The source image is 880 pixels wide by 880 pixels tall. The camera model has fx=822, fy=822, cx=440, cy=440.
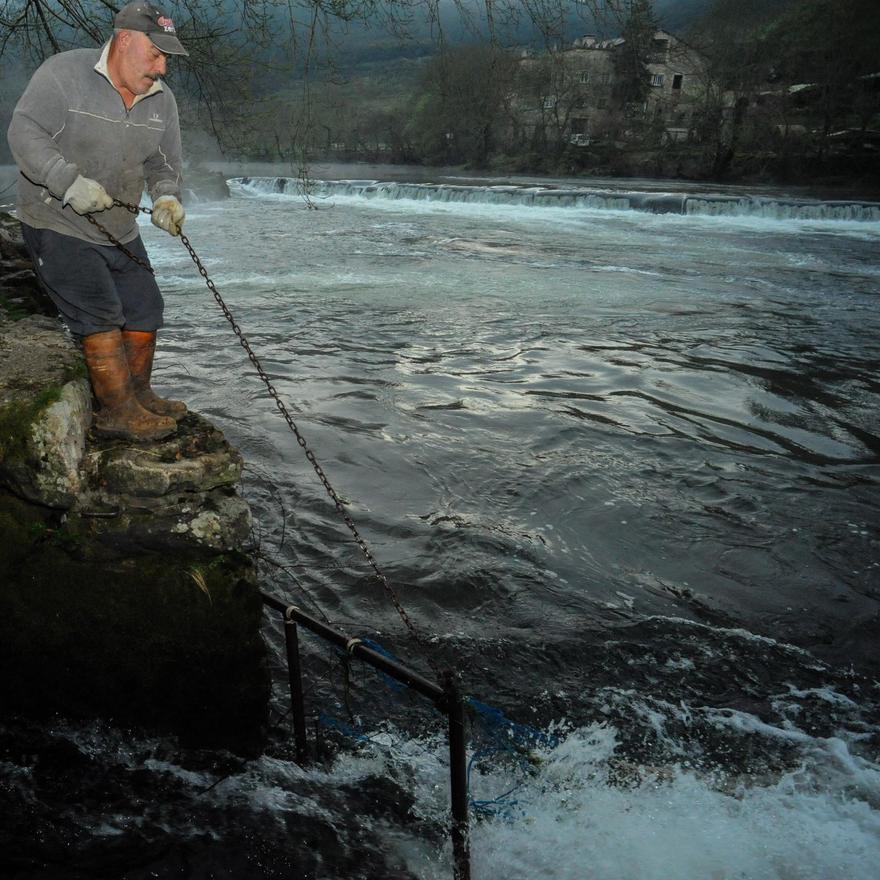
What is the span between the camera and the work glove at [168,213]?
3939 millimetres

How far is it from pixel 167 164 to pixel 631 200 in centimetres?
2843

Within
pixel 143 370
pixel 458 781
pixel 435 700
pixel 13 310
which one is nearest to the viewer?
pixel 435 700

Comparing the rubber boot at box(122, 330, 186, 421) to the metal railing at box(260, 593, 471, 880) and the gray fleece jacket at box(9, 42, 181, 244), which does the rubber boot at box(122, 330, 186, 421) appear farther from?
the metal railing at box(260, 593, 471, 880)

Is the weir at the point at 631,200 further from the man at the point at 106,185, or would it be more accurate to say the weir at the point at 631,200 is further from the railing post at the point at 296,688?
the railing post at the point at 296,688

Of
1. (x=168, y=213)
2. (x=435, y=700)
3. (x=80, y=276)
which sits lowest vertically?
(x=435, y=700)

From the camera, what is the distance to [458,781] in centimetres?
307

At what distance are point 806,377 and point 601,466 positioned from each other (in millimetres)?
4317

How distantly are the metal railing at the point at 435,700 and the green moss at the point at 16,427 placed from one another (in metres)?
1.20

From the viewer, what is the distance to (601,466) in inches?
295

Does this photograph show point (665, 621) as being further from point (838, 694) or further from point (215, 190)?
point (215, 190)

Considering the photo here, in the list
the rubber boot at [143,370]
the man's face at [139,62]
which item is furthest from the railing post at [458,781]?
the man's face at [139,62]

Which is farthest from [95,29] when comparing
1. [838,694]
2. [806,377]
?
[806,377]

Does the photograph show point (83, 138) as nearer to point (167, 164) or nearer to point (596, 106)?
point (167, 164)

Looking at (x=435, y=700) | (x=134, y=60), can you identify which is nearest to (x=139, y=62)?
(x=134, y=60)
